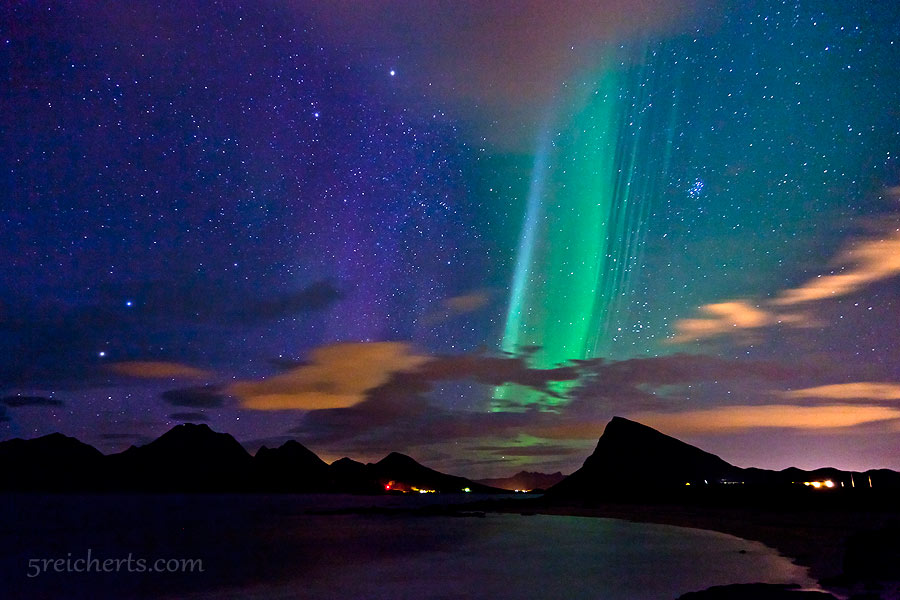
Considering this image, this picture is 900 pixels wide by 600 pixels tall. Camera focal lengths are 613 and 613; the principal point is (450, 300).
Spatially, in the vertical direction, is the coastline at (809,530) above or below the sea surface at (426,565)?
above

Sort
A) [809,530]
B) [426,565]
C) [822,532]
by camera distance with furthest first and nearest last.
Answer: [809,530] → [822,532] → [426,565]

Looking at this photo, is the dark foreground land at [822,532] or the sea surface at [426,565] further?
the sea surface at [426,565]

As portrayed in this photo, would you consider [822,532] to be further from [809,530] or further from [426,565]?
[426,565]

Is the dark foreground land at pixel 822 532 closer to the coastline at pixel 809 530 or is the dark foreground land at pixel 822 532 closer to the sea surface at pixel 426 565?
the coastline at pixel 809 530

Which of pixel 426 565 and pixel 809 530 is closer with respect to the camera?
pixel 426 565

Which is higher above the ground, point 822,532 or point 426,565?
point 822,532

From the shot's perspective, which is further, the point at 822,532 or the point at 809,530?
the point at 809,530

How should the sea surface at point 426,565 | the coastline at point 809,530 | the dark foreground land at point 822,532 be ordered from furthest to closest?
the sea surface at point 426,565, the dark foreground land at point 822,532, the coastline at point 809,530

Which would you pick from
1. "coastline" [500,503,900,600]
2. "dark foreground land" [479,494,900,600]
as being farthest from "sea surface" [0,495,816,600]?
"dark foreground land" [479,494,900,600]

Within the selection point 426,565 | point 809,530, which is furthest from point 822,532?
point 426,565

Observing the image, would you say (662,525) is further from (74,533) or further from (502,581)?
(74,533)

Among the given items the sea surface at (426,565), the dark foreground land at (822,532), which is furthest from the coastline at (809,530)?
the sea surface at (426,565)

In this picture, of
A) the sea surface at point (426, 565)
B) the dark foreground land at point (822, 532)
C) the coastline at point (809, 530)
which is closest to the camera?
the coastline at point (809, 530)

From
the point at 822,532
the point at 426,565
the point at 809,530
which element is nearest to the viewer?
the point at 426,565
